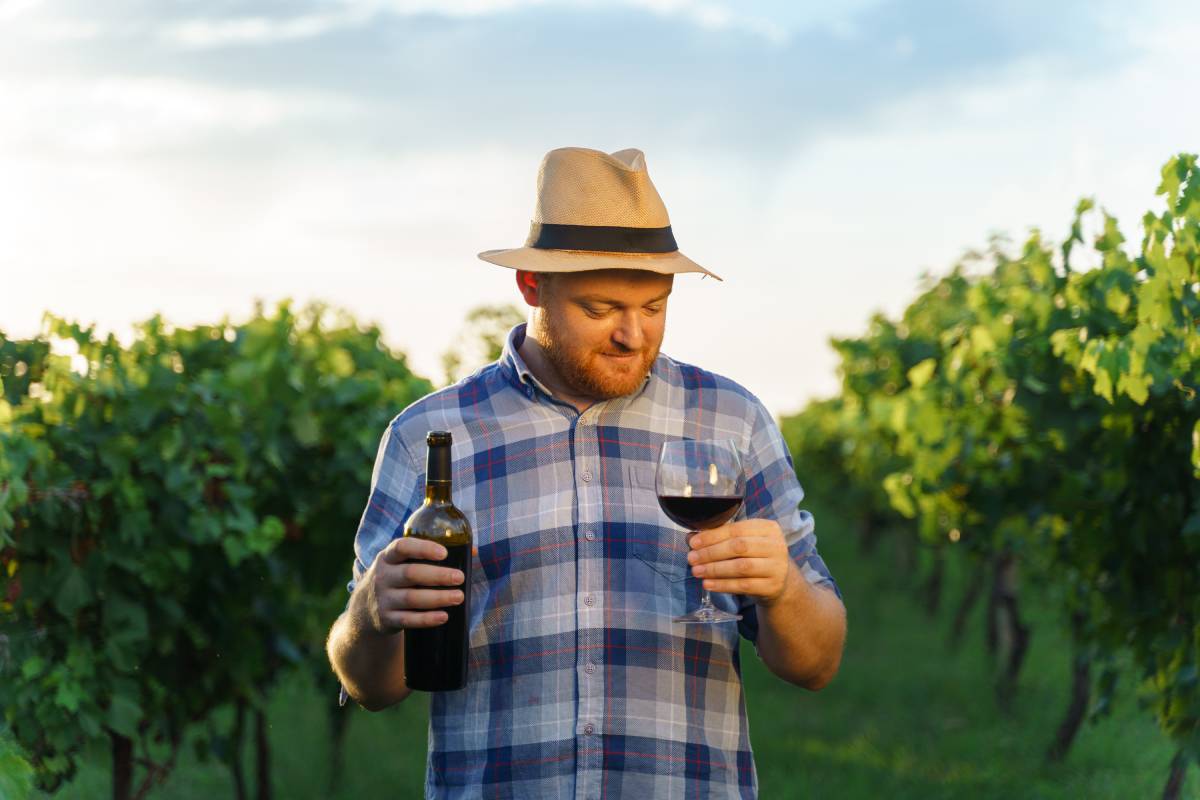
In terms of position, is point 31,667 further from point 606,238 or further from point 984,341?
point 984,341

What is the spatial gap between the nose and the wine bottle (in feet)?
1.30

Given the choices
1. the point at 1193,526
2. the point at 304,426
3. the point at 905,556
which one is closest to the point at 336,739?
the point at 304,426

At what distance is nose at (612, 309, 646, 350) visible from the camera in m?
2.63

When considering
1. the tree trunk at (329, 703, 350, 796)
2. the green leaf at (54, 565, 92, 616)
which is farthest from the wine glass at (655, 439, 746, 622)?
the tree trunk at (329, 703, 350, 796)

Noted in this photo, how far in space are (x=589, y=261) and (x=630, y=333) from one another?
0.17 m

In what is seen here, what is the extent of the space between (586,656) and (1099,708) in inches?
139

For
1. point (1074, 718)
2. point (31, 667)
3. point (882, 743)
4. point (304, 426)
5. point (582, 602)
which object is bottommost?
point (882, 743)

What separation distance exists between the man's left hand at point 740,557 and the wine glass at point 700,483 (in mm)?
141

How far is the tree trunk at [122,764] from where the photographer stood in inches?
206

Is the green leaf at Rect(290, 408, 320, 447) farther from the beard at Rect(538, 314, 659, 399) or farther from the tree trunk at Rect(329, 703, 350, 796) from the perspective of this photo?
the beard at Rect(538, 314, 659, 399)

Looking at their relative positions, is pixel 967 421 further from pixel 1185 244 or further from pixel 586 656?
pixel 586 656

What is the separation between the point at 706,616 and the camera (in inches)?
101

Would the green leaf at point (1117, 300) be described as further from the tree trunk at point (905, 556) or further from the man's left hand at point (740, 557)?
the tree trunk at point (905, 556)

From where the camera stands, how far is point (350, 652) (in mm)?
A: 2668
